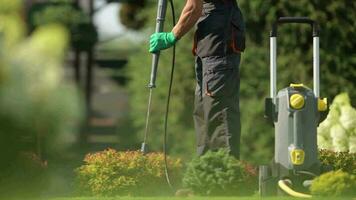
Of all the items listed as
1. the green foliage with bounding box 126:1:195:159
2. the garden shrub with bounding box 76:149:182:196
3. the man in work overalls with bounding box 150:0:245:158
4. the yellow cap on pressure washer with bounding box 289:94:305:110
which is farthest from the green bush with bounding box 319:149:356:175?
the green foliage with bounding box 126:1:195:159

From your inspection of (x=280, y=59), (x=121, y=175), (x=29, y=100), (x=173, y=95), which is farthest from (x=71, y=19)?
(x=29, y=100)

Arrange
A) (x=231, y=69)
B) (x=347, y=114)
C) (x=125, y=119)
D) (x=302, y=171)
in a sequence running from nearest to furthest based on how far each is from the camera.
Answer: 1. (x=302, y=171)
2. (x=231, y=69)
3. (x=347, y=114)
4. (x=125, y=119)

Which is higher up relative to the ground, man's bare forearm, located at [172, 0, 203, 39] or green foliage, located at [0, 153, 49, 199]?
man's bare forearm, located at [172, 0, 203, 39]

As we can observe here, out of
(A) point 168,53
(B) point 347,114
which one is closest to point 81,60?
(A) point 168,53

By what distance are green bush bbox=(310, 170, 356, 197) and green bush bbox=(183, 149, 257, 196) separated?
23.9 inches

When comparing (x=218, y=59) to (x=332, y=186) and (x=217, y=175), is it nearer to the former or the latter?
(x=217, y=175)

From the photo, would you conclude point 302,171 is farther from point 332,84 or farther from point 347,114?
point 332,84

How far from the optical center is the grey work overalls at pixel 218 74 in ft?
23.0

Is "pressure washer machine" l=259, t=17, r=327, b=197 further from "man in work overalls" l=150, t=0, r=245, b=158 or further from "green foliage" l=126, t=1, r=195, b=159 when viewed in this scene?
"green foliage" l=126, t=1, r=195, b=159

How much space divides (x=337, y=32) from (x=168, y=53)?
199 cm

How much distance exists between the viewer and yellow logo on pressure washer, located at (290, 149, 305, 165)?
252 inches

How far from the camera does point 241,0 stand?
11.7 meters

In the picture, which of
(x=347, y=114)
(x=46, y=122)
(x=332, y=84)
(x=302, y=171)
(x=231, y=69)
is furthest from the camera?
(x=332, y=84)

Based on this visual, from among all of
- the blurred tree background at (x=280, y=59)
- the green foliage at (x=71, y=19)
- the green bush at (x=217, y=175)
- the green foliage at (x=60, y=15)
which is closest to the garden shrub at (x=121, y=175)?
the green bush at (x=217, y=175)
